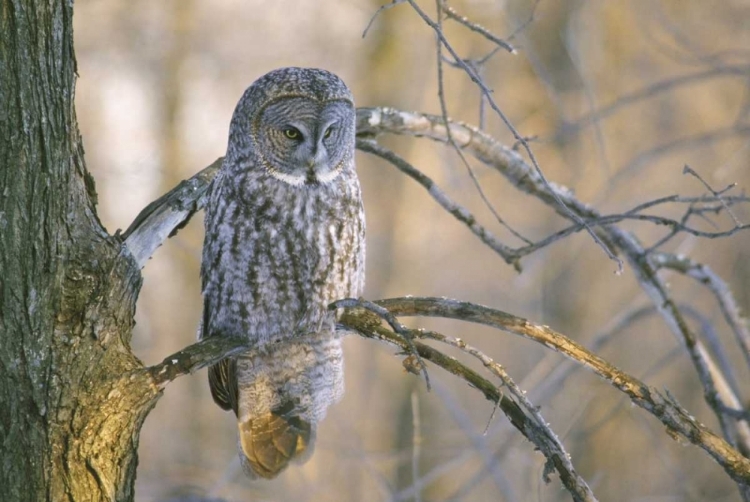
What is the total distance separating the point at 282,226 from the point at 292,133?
1.11 ft

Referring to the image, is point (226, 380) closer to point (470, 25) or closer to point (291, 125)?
point (291, 125)

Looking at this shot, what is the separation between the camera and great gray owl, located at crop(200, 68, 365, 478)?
2646 millimetres

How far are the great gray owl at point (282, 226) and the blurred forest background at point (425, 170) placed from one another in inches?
99.1

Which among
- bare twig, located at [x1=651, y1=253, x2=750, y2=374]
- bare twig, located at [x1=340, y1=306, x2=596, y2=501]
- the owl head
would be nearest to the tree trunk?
bare twig, located at [x1=340, y1=306, x2=596, y2=501]

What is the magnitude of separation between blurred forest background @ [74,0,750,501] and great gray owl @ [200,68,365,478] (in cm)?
252

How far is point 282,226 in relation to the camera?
265 centimetres

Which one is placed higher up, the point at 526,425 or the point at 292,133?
the point at 292,133

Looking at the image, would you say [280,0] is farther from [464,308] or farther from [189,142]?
[464,308]

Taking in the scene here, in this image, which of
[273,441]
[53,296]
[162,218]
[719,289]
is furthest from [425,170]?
[53,296]

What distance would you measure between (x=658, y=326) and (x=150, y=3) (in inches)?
305

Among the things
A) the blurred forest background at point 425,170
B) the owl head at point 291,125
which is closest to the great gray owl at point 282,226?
the owl head at point 291,125

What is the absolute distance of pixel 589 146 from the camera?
283 inches

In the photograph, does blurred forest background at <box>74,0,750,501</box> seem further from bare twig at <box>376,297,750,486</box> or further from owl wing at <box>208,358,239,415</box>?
bare twig at <box>376,297,750,486</box>

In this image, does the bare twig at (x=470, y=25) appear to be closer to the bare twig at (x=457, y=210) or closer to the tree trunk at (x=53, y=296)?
the bare twig at (x=457, y=210)
